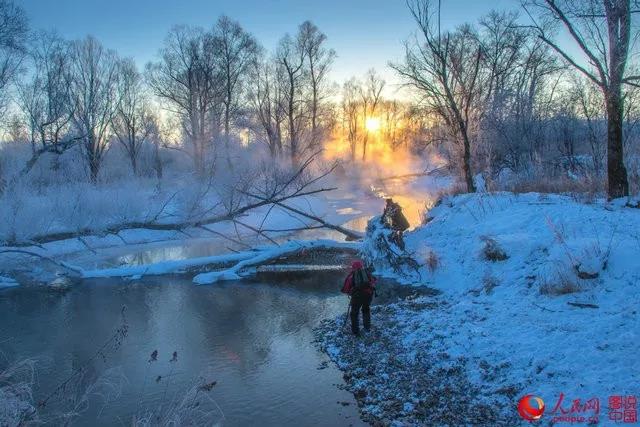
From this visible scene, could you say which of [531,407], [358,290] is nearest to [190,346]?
[358,290]

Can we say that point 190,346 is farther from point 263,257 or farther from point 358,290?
point 263,257

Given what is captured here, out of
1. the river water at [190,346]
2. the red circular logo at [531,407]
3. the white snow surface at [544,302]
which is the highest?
the white snow surface at [544,302]

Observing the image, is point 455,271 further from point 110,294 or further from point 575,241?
point 110,294

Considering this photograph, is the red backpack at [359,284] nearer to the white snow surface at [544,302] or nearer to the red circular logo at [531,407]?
the white snow surface at [544,302]

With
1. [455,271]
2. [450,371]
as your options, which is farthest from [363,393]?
[455,271]

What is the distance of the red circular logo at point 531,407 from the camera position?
545cm

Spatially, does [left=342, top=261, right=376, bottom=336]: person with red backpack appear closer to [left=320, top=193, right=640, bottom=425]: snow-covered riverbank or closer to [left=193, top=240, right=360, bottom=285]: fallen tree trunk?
[left=320, top=193, right=640, bottom=425]: snow-covered riverbank

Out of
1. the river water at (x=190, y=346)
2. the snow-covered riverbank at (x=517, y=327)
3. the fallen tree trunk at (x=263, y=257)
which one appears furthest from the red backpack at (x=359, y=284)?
the fallen tree trunk at (x=263, y=257)

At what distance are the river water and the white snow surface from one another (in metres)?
2.15

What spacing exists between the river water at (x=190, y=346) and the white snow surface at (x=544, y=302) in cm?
215

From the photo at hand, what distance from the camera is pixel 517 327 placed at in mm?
7633

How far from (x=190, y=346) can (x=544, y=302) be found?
21.4 ft

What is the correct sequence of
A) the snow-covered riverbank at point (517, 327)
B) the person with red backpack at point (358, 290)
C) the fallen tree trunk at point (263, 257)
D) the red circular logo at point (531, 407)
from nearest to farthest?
the red circular logo at point (531, 407) < the snow-covered riverbank at point (517, 327) < the person with red backpack at point (358, 290) < the fallen tree trunk at point (263, 257)

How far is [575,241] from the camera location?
369 inches
